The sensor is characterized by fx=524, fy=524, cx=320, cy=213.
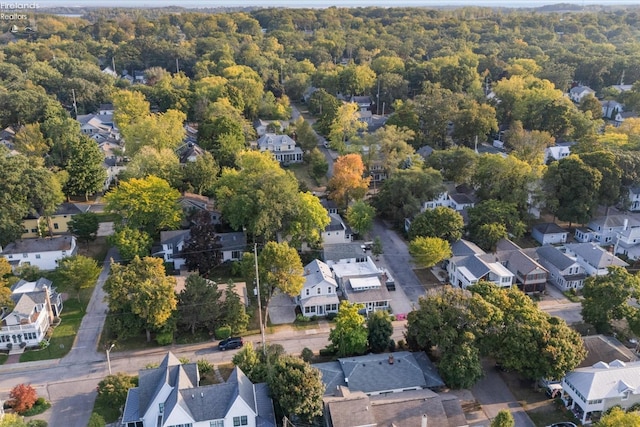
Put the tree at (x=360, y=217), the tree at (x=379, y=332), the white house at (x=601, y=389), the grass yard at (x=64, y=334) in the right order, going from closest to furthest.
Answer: the white house at (x=601, y=389) → the tree at (x=379, y=332) → the grass yard at (x=64, y=334) → the tree at (x=360, y=217)

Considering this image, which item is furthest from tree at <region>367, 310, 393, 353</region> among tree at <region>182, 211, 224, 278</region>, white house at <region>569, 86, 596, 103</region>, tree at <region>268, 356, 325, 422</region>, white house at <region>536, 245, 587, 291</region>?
white house at <region>569, 86, 596, 103</region>

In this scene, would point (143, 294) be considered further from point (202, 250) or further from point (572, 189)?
point (572, 189)

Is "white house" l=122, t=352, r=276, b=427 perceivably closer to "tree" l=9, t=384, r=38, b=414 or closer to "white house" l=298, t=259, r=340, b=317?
"tree" l=9, t=384, r=38, b=414

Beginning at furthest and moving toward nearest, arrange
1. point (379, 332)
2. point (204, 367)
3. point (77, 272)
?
point (77, 272), point (379, 332), point (204, 367)

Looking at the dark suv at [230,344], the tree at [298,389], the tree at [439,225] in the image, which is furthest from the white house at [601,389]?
the dark suv at [230,344]

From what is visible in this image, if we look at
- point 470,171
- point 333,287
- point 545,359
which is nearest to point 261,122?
point 470,171

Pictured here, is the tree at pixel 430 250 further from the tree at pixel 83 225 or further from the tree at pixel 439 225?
the tree at pixel 83 225

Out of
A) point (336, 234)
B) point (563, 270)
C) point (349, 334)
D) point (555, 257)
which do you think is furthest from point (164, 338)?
point (555, 257)
